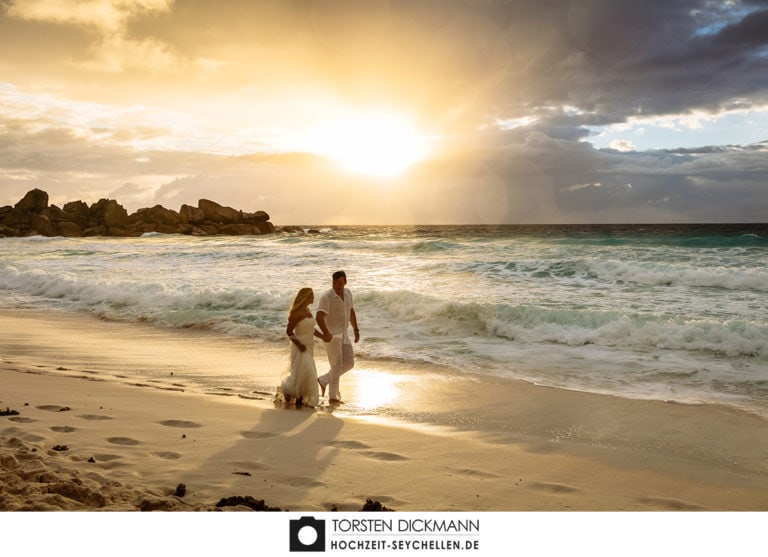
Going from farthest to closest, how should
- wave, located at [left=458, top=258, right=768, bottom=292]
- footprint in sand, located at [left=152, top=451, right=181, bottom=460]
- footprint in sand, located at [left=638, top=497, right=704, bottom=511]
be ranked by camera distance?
wave, located at [left=458, top=258, right=768, bottom=292]
footprint in sand, located at [left=152, top=451, right=181, bottom=460]
footprint in sand, located at [left=638, top=497, right=704, bottom=511]

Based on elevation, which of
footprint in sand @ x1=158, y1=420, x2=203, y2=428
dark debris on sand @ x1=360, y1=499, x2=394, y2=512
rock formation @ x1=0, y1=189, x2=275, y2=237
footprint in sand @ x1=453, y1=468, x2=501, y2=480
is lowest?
footprint in sand @ x1=453, y1=468, x2=501, y2=480

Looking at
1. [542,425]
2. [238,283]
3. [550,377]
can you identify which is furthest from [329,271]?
[542,425]

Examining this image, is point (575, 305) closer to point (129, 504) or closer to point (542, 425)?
point (542, 425)

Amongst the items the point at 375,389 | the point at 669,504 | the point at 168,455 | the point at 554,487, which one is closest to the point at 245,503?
the point at 168,455

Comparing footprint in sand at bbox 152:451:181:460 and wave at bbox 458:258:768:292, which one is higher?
wave at bbox 458:258:768:292

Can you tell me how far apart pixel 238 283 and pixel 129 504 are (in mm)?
17207

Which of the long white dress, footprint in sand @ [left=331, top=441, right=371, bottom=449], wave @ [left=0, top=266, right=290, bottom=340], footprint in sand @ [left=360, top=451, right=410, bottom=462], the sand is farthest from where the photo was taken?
wave @ [left=0, top=266, right=290, bottom=340]

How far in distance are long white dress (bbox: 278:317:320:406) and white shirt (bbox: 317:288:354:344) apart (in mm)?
251

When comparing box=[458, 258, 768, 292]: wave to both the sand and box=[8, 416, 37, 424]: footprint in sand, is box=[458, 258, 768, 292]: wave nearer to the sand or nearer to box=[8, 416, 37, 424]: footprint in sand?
the sand

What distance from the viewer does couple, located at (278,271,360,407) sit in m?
7.60

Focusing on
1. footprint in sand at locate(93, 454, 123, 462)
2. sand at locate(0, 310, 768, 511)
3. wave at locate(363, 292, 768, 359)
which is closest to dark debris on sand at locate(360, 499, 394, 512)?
sand at locate(0, 310, 768, 511)

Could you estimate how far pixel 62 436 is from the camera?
17.8 ft
